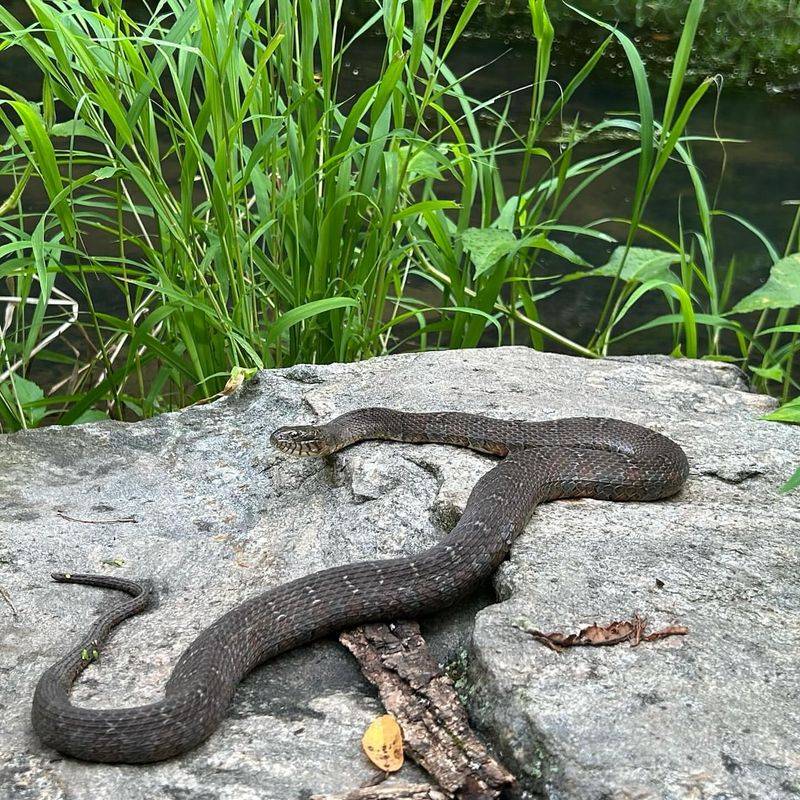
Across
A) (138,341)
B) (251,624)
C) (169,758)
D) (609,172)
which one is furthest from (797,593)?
(609,172)

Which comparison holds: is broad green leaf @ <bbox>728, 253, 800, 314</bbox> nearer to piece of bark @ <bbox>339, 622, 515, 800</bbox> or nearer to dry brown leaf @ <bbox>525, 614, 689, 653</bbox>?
dry brown leaf @ <bbox>525, 614, 689, 653</bbox>

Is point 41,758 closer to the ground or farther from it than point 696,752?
closer to the ground

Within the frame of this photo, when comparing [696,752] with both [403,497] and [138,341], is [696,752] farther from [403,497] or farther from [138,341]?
[138,341]

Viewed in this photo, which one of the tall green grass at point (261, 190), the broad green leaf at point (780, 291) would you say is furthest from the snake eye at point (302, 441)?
the broad green leaf at point (780, 291)

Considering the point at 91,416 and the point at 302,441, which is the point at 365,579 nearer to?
the point at 302,441

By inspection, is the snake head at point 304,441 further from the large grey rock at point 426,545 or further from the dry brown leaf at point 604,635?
the dry brown leaf at point 604,635

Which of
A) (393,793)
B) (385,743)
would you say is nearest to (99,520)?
(385,743)

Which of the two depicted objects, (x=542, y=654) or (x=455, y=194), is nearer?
(x=542, y=654)
